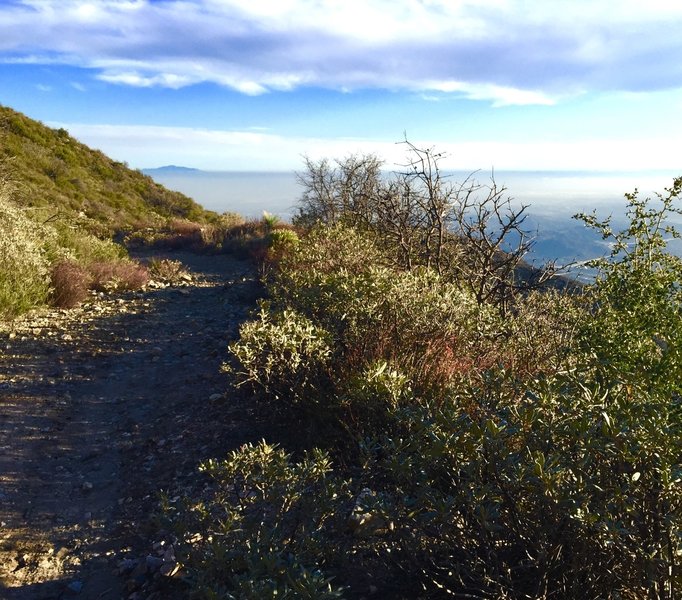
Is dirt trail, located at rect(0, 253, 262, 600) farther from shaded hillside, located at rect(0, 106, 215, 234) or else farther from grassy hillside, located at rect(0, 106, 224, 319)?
shaded hillside, located at rect(0, 106, 215, 234)

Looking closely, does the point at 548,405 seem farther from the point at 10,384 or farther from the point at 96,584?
the point at 10,384

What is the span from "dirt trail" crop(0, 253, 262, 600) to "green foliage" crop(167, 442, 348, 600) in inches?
37.0

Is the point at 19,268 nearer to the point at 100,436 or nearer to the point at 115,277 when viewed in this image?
the point at 115,277

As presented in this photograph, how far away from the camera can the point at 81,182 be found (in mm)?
24844

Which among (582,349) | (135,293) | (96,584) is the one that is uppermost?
(582,349)

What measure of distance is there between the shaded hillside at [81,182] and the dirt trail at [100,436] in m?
11.8

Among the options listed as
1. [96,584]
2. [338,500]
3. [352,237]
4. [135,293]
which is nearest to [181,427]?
[96,584]

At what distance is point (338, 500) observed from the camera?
2.67 m

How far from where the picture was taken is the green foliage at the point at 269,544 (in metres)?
1.94

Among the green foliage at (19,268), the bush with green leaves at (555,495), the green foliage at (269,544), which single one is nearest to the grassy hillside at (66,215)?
A: the green foliage at (19,268)

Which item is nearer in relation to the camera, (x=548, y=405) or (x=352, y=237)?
(x=548, y=405)

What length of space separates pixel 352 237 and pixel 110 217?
1621 cm

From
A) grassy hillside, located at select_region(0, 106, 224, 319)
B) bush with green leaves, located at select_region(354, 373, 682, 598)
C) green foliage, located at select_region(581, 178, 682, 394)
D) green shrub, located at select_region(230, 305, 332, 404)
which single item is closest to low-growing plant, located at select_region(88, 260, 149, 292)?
grassy hillside, located at select_region(0, 106, 224, 319)

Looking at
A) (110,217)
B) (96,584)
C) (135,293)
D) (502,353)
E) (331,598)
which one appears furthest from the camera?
(110,217)
